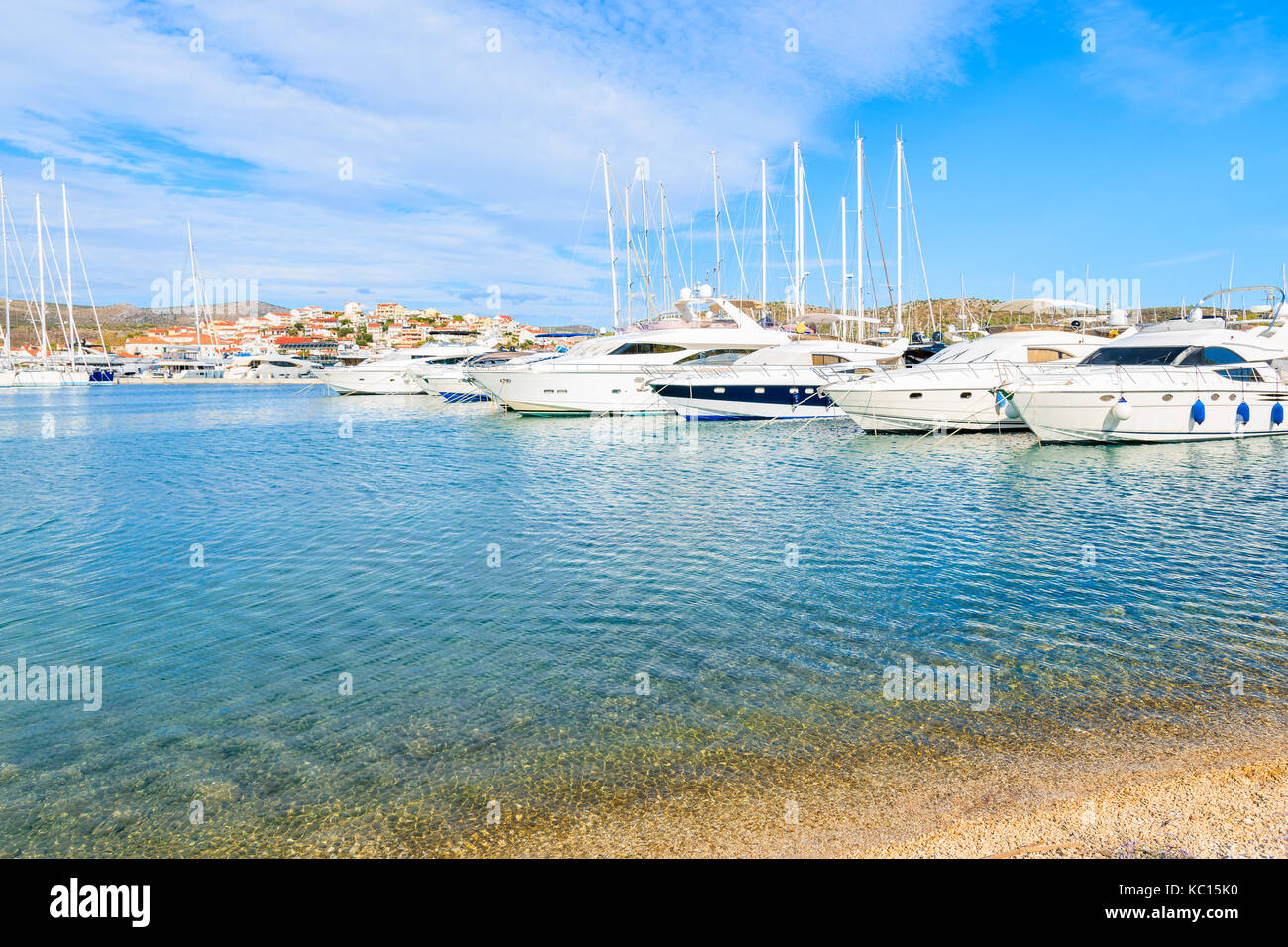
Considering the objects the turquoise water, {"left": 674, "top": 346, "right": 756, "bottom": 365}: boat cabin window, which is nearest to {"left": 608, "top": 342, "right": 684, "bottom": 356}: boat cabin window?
{"left": 674, "top": 346, "right": 756, "bottom": 365}: boat cabin window

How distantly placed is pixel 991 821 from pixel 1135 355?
24334 mm

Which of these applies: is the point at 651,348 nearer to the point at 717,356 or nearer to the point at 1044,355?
the point at 717,356

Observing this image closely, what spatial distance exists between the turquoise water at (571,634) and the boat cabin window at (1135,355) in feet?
18.1

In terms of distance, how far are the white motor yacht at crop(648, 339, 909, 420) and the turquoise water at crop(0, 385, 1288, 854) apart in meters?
12.5

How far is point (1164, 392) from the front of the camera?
22.7 meters

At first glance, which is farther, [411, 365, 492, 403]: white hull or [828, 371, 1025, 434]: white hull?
[411, 365, 492, 403]: white hull

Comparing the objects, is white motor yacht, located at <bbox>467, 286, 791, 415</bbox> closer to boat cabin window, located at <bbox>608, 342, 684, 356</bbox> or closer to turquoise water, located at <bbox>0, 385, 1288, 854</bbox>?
boat cabin window, located at <bbox>608, 342, 684, 356</bbox>

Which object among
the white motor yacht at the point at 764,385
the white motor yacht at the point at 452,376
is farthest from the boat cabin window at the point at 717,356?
the white motor yacht at the point at 452,376

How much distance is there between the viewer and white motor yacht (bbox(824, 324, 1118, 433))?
83.8 ft

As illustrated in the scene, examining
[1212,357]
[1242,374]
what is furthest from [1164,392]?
[1242,374]

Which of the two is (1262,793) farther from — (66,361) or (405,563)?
(66,361)

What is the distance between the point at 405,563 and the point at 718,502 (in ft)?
23.8

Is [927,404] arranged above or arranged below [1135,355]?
below

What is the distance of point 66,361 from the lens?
3787 inches
